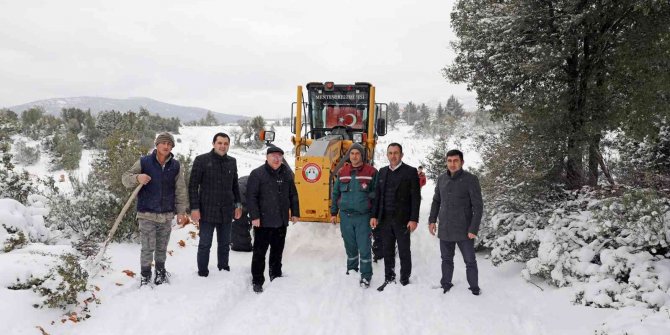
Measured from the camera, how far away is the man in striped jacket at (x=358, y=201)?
19.4 ft

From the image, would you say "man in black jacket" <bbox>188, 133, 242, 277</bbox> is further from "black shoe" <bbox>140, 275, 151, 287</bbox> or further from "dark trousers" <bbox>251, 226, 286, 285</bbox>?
"black shoe" <bbox>140, 275, 151, 287</bbox>

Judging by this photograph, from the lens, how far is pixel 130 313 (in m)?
4.48

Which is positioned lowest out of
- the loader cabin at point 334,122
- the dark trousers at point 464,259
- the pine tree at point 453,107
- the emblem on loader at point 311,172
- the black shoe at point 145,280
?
the black shoe at point 145,280

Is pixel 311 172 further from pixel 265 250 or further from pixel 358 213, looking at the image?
pixel 265 250

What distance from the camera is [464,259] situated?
5.57 meters

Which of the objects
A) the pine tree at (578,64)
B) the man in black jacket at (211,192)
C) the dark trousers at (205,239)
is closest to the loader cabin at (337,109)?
the pine tree at (578,64)

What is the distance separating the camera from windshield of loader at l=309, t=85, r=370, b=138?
34.4 ft

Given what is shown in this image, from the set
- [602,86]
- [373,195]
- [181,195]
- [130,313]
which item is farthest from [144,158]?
[602,86]

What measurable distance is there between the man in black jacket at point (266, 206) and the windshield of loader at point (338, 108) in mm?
4951

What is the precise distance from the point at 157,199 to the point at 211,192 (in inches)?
30.1

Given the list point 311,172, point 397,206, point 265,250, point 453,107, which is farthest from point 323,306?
point 453,107

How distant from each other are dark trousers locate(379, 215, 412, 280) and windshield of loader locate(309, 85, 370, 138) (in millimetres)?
4881

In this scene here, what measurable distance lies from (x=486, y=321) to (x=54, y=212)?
6748mm

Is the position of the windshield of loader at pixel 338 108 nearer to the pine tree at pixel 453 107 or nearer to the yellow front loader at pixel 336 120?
the yellow front loader at pixel 336 120
